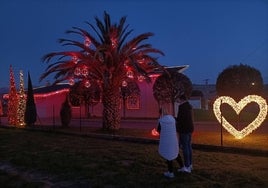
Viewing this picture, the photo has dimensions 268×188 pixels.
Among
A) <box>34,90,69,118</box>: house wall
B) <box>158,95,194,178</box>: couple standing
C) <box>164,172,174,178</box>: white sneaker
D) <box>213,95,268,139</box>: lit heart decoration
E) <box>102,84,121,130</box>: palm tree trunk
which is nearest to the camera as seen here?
<box>164,172,174,178</box>: white sneaker

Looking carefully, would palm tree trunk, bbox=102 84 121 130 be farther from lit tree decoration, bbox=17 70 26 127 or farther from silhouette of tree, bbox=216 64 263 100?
silhouette of tree, bbox=216 64 263 100

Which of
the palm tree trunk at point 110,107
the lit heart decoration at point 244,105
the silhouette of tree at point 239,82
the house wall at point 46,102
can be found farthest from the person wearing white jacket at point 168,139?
the house wall at point 46,102

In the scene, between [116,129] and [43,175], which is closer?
[43,175]

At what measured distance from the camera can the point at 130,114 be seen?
39062mm

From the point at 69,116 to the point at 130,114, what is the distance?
13.8 metres

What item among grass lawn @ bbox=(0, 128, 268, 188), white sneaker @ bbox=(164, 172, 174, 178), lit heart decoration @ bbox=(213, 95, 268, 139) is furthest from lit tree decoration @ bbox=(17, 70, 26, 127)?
white sneaker @ bbox=(164, 172, 174, 178)

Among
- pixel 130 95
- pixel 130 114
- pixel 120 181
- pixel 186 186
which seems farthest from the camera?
pixel 130 114

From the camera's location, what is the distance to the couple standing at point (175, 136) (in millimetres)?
8922

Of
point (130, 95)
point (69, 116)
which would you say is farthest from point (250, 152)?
point (130, 95)

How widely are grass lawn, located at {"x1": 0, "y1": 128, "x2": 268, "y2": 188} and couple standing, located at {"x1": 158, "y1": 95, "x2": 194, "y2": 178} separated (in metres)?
0.33

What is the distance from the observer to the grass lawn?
27.9 feet

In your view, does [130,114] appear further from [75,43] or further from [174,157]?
[174,157]

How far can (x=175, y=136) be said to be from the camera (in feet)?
29.8

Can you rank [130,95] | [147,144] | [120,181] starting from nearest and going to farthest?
[120,181] → [147,144] → [130,95]
